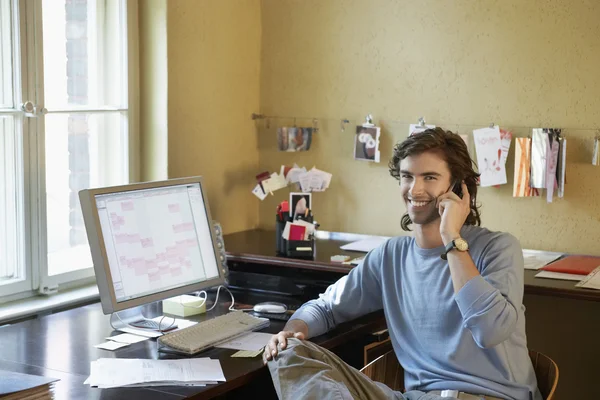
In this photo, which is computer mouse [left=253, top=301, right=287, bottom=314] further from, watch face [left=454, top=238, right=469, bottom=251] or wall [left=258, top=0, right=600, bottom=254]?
wall [left=258, top=0, right=600, bottom=254]

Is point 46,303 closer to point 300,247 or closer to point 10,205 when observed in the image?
point 10,205

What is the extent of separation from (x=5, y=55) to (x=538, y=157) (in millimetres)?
1771

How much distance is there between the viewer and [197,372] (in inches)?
77.2

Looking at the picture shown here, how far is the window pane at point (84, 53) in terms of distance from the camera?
2.54 m

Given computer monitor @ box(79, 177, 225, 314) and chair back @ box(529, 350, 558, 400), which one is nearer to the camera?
chair back @ box(529, 350, 558, 400)

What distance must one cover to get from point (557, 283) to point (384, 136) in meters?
0.97

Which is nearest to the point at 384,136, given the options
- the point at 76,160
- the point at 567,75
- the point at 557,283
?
the point at 567,75

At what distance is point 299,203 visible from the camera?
116 inches

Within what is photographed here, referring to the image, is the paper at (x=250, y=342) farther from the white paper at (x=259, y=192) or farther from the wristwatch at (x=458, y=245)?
the white paper at (x=259, y=192)

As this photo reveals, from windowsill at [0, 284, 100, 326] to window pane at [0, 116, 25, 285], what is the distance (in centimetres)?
8

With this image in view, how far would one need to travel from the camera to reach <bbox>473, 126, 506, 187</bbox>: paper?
2.92 meters

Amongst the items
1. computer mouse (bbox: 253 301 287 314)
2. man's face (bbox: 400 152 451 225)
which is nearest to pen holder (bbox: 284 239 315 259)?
computer mouse (bbox: 253 301 287 314)

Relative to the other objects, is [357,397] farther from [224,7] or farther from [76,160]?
[224,7]

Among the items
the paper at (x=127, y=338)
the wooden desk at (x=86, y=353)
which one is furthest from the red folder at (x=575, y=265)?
the paper at (x=127, y=338)
